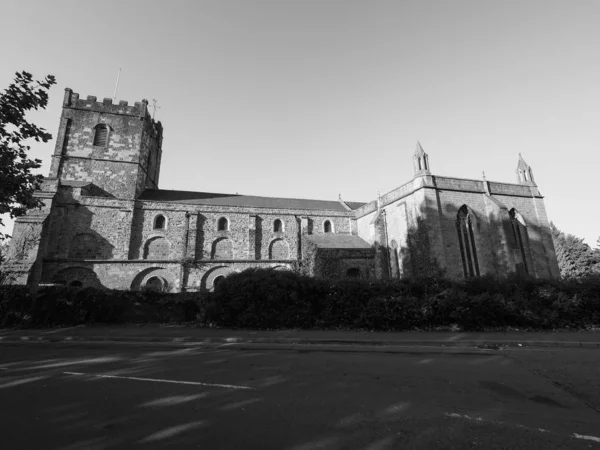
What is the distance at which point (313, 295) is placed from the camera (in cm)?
1339

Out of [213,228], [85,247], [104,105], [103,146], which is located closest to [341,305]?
[213,228]

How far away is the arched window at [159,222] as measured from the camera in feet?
89.7

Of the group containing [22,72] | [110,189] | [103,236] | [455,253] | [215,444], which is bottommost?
[215,444]

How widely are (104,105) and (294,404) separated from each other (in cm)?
3524

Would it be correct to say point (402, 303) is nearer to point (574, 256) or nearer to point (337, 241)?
point (337, 241)

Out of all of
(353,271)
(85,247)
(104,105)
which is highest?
(104,105)

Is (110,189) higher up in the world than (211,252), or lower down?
higher up

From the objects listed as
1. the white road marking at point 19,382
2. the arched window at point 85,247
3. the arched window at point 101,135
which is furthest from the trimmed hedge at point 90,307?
the arched window at point 101,135

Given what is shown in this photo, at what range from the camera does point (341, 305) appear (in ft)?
42.6

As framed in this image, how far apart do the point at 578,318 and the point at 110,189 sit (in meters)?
34.3

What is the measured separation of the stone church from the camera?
23.1 m

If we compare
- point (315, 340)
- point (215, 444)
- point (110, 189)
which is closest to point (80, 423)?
point (215, 444)

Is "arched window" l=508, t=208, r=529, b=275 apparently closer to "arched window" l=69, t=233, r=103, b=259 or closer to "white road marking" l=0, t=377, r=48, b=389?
"white road marking" l=0, t=377, r=48, b=389

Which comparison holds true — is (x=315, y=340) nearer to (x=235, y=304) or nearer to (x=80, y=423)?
(x=235, y=304)
